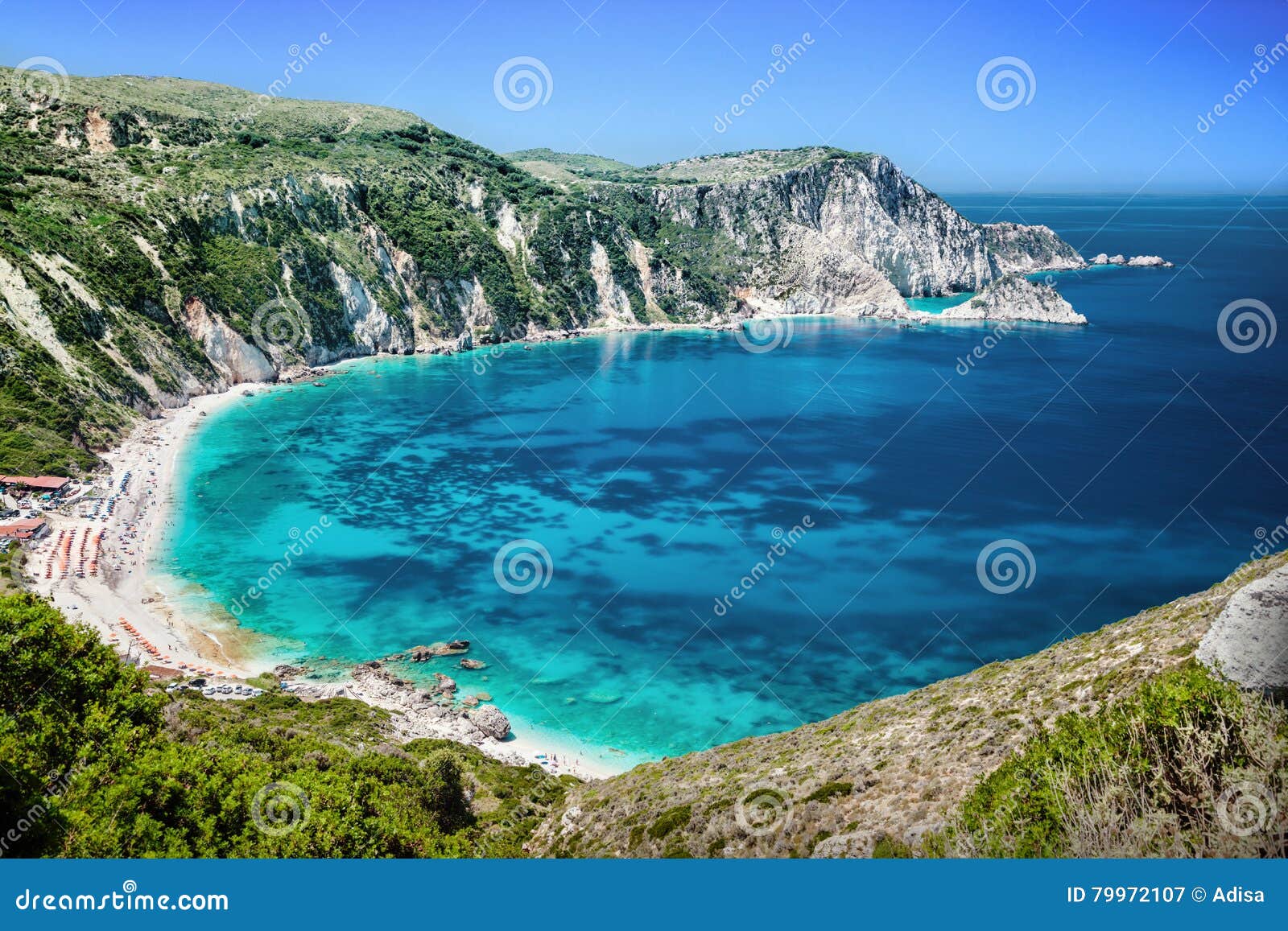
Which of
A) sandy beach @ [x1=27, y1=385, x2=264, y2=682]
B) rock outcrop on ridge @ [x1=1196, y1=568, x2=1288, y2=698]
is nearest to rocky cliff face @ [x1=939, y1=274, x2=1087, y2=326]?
sandy beach @ [x1=27, y1=385, x2=264, y2=682]

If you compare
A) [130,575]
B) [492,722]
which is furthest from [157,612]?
[492,722]

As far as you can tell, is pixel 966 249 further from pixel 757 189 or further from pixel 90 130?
pixel 90 130

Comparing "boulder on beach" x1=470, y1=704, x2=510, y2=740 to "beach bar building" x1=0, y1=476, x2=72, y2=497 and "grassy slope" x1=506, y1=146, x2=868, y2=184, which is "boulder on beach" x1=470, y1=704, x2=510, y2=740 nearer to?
"beach bar building" x1=0, y1=476, x2=72, y2=497

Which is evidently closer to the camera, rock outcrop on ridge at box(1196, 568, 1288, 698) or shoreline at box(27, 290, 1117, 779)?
rock outcrop on ridge at box(1196, 568, 1288, 698)

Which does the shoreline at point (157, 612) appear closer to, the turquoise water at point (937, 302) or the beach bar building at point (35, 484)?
the beach bar building at point (35, 484)

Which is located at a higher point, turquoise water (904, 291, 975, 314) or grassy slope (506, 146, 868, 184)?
grassy slope (506, 146, 868, 184)

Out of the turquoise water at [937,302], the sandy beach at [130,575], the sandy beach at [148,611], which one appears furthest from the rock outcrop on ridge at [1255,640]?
the turquoise water at [937,302]

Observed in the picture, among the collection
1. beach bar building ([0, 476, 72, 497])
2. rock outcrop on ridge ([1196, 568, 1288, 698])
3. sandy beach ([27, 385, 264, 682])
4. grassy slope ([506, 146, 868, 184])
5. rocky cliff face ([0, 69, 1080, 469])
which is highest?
grassy slope ([506, 146, 868, 184])

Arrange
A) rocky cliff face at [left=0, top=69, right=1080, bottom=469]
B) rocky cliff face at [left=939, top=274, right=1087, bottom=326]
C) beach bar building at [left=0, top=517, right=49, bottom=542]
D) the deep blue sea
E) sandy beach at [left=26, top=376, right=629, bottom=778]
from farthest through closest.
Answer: rocky cliff face at [left=939, top=274, right=1087, bottom=326], rocky cliff face at [left=0, top=69, right=1080, bottom=469], beach bar building at [left=0, top=517, right=49, bottom=542], the deep blue sea, sandy beach at [left=26, top=376, right=629, bottom=778]
